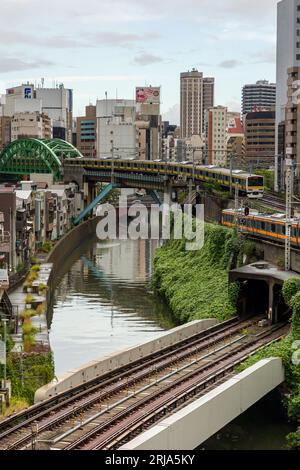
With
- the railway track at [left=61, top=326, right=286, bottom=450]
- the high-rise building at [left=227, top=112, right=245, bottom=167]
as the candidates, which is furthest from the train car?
the high-rise building at [left=227, top=112, right=245, bottom=167]

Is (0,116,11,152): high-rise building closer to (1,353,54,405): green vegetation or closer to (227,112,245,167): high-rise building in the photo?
(227,112,245,167): high-rise building

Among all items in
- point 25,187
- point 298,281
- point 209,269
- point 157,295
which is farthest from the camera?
point 25,187

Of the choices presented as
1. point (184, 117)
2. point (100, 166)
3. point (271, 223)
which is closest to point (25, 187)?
point (100, 166)

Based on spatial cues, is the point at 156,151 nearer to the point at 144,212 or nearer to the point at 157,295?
the point at 144,212

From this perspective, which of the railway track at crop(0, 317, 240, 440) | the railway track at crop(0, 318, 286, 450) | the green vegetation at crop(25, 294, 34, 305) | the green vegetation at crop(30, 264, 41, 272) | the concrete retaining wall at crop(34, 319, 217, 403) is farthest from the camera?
the green vegetation at crop(30, 264, 41, 272)

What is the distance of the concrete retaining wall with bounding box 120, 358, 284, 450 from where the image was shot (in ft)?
43.1

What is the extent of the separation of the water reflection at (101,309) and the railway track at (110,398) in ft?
11.0

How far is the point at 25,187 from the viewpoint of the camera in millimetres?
49469

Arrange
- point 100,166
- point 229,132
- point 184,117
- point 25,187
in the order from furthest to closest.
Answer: point 184,117 < point 229,132 < point 100,166 < point 25,187

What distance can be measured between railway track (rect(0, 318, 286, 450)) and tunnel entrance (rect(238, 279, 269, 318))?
2.54 metres

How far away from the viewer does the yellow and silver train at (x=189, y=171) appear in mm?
40031

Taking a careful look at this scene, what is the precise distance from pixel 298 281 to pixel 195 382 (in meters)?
4.96

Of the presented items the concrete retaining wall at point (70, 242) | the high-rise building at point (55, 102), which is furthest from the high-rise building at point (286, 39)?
the high-rise building at point (55, 102)

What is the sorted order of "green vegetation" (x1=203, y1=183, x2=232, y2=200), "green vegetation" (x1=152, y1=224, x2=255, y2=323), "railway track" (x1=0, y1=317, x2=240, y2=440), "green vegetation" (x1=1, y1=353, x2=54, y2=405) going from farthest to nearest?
"green vegetation" (x1=203, y1=183, x2=232, y2=200) → "green vegetation" (x1=152, y1=224, x2=255, y2=323) → "green vegetation" (x1=1, y1=353, x2=54, y2=405) → "railway track" (x1=0, y1=317, x2=240, y2=440)
